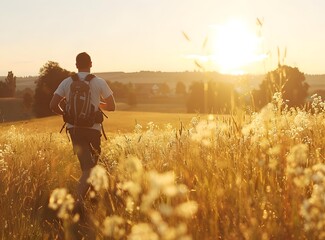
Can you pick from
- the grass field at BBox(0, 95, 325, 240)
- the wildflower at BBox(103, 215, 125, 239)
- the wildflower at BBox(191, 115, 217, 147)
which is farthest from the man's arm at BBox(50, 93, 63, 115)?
the wildflower at BBox(103, 215, 125, 239)

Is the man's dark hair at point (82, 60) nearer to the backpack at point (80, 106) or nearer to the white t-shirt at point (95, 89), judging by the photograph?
the white t-shirt at point (95, 89)

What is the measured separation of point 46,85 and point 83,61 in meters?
70.4

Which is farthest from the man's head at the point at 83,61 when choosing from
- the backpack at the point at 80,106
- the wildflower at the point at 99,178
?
the wildflower at the point at 99,178

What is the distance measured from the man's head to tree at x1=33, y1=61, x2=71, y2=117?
66492 mm

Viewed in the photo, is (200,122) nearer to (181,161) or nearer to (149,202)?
(181,161)

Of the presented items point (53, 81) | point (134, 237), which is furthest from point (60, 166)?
point (53, 81)

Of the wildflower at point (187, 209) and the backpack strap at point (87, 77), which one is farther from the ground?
the backpack strap at point (87, 77)

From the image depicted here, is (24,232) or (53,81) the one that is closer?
(24,232)

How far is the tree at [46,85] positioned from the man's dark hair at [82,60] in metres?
66.5

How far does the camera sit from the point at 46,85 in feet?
248

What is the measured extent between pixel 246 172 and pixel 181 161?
0.92m

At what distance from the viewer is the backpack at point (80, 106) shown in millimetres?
7031

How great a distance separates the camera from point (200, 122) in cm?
696

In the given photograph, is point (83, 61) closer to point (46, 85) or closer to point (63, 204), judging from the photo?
point (63, 204)
